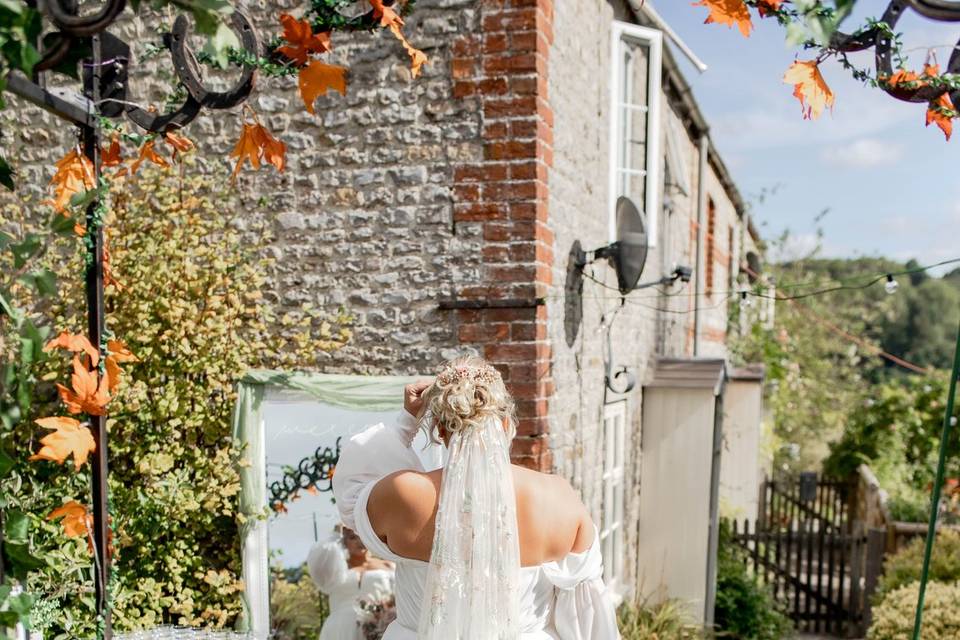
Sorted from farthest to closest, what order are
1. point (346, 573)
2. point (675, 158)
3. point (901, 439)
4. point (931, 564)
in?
point (901, 439), point (675, 158), point (931, 564), point (346, 573)

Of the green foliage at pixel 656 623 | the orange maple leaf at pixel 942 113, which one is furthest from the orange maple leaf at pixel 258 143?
the green foliage at pixel 656 623

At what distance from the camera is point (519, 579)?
9.50ft

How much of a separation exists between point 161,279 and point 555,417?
7.21 feet

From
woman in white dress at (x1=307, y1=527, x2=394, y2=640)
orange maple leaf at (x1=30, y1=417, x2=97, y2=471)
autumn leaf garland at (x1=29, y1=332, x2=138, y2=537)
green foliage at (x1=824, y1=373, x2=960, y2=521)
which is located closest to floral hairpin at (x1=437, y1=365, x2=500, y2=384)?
autumn leaf garland at (x1=29, y1=332, x2=138, y2=537)

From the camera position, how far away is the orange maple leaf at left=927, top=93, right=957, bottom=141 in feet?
8.36

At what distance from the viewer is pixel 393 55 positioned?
4508 mm

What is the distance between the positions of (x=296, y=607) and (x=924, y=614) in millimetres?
4141

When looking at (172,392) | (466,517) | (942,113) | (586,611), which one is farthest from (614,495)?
(942,113)

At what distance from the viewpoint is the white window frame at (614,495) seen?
594 cm

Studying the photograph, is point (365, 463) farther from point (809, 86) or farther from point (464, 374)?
point (809, 86)

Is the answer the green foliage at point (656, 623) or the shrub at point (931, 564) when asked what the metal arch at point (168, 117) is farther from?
the shrub at point (931, 564)

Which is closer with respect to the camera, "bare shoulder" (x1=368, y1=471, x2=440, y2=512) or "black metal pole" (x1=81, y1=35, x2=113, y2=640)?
"black metal pole" (x1=81, y1=35, x2=113, y2=640)

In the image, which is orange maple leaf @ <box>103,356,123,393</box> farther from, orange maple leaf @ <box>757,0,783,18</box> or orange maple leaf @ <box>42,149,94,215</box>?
orange maple leaf @ <box>757,0,783,18</box>

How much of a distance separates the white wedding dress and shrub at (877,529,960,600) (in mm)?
4908
